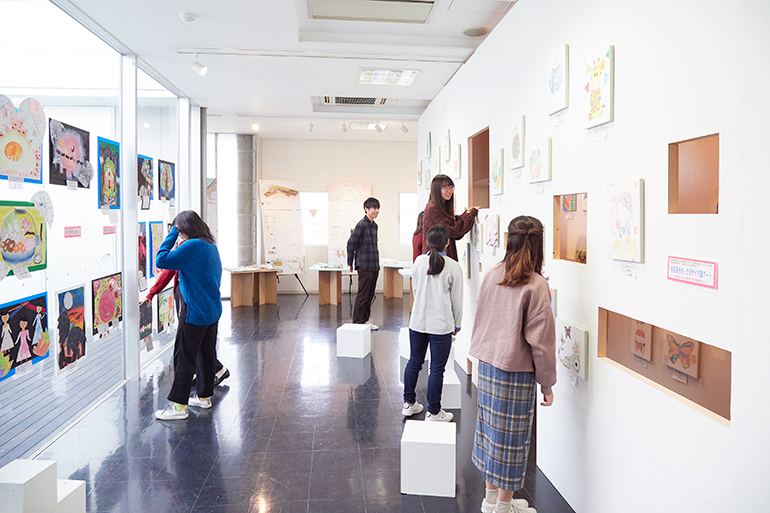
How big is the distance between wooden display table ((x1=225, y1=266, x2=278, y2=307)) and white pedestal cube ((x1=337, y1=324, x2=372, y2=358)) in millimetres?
3678

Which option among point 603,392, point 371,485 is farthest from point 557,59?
point 371,485

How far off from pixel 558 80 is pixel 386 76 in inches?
125

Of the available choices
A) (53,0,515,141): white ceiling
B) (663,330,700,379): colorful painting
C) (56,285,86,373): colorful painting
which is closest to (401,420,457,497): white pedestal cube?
(663,330,700,379): colorful painting

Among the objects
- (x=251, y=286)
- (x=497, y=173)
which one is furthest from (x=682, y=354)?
(x=251, y=286)

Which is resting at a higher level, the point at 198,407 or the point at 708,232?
the point at 708,232

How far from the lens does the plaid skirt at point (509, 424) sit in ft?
7.85

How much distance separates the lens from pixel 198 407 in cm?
409

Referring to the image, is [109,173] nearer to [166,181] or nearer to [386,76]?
[166,181]

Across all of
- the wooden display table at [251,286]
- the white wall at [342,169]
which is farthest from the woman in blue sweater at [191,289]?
the white wall at [342,169]

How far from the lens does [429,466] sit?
9.04ft

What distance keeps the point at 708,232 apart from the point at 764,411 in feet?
1.82

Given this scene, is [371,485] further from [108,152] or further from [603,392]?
[108,152]

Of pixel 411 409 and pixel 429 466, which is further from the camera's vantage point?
pixel 411 409

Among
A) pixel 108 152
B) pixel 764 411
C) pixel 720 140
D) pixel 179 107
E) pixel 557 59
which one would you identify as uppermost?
pixel 179 107
